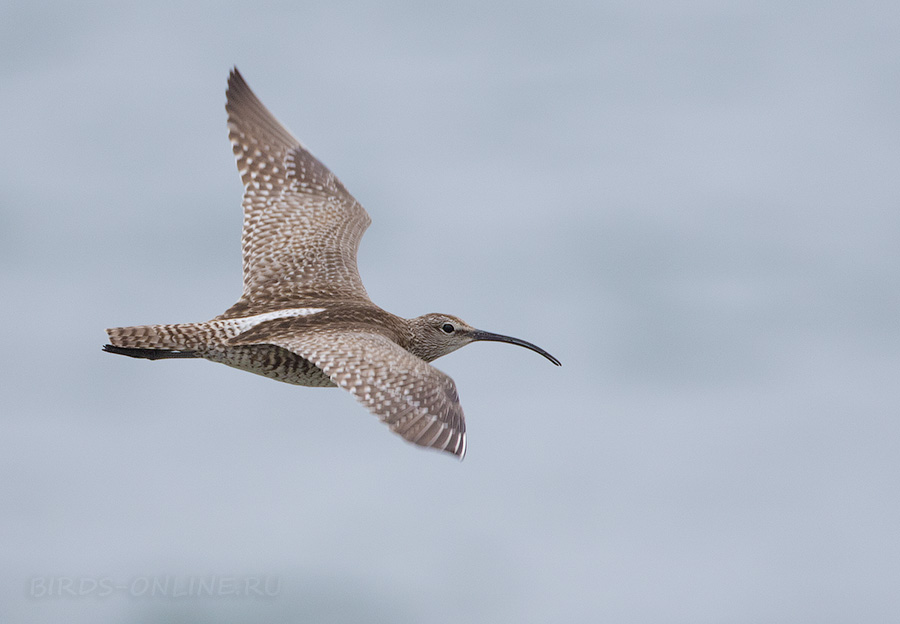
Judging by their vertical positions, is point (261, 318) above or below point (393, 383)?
above

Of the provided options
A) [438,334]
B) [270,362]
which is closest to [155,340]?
[270,362]

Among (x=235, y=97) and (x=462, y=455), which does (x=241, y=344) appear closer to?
(x=462, y=455)

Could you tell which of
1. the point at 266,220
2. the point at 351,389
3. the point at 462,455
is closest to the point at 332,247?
the point at 266,220

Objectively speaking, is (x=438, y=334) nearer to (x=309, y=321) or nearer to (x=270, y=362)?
(x=309, y=321)

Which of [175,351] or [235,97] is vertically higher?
[235,97]

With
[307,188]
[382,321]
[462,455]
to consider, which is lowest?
[462,455]

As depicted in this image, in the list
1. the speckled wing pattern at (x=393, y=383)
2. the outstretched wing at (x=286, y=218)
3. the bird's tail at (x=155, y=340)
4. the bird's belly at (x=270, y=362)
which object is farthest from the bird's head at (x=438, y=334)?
the bird's tail at (x=155, y=340)
